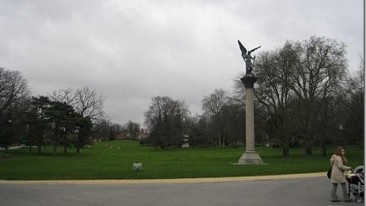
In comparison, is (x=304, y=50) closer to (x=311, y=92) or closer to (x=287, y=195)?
(x=311, y=92)

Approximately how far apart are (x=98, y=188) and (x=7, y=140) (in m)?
49.7

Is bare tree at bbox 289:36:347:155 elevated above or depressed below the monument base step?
above

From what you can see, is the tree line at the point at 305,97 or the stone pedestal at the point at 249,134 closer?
the stone pedestal at the point at 249,134

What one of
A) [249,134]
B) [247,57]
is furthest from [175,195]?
[247,57]

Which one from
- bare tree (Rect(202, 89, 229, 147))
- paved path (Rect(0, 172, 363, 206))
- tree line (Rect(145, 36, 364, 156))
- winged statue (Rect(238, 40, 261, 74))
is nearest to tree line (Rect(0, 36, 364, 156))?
tree line (Rect(145, 36, 364, 156))

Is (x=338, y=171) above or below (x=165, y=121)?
below

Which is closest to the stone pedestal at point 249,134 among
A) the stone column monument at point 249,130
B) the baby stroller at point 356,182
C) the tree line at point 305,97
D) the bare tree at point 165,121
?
the stone column monument at point 249,130

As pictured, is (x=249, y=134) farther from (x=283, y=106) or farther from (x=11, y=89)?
(x=11, y=89)

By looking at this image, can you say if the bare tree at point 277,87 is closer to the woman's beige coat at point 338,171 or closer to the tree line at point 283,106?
the tree line at point 283,106

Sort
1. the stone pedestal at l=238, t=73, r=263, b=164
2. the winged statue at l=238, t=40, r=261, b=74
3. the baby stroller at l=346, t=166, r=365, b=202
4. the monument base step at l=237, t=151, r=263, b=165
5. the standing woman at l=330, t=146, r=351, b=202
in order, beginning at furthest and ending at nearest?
the winged statue at l=238, t=40, r=261, b=74
the stone pedestal at l=238, t=73, r=263, b=164
the monument base step at l=237, t=151, r=263, b=165
the standing woman at l=330, t=146, r=351, b=202
the baby stroller at l=346, t=166, r=365, b=202

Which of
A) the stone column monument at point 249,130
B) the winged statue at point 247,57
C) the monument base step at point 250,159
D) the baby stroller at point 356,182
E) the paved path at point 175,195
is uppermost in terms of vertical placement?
the winged statue at point 247,57

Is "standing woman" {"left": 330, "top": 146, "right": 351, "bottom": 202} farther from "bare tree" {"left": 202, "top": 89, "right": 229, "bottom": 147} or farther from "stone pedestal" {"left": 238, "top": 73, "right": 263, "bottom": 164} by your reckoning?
"bare tree" {"left": 202, "top": 89, "right": 229, "bottom": 147}

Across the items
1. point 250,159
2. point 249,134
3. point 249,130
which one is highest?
point 249,130

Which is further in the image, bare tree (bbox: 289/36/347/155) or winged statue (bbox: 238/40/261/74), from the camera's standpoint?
bare tree (bbox: 289/36/347/155)
